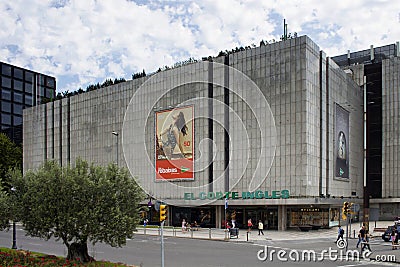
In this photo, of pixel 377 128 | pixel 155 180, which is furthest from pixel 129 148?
pixel 377 128

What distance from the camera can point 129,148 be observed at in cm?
7381

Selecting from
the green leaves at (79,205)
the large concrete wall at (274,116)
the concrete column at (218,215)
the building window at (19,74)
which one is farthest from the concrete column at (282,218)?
the building window at (19,74)

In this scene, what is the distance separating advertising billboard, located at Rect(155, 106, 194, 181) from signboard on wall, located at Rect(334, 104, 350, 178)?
19925mm

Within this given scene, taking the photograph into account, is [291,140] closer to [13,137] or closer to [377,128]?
[377,128]

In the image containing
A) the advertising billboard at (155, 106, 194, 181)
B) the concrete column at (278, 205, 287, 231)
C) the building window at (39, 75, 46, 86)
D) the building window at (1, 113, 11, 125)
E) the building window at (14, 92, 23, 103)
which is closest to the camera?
the concrete column at (278, 205, 287, 231)

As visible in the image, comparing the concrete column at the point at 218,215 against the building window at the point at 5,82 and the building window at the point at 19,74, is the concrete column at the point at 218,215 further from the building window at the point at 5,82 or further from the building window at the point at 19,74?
the building window at the point at 19,74

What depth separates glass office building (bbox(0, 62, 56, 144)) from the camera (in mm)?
110812

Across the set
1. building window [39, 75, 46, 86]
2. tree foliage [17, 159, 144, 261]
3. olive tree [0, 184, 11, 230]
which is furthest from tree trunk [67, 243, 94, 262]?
building window [39, 75, 46, 86]

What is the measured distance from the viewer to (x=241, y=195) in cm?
5922

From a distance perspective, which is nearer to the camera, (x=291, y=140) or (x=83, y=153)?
(x=291, y=140)

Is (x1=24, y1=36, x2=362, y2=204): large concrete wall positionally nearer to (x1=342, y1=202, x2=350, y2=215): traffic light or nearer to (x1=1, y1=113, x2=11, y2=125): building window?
(x1=342, y1=202, x2=350, y2=215): traffic light

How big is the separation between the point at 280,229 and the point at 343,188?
14.8 meters

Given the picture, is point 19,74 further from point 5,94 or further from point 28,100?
point 5,94

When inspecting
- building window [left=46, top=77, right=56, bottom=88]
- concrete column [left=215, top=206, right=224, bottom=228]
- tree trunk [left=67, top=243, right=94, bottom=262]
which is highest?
building window [left=46, top=77, right=56, bottom=88]
